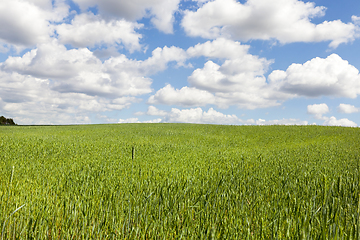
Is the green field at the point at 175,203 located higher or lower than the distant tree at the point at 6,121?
lower

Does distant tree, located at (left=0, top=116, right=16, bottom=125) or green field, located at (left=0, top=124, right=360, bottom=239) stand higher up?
distant tree, located at (left=0, top=116, right=16, bottom=125)

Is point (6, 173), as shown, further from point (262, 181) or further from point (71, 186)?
point (262, 181)

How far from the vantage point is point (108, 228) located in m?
3.52

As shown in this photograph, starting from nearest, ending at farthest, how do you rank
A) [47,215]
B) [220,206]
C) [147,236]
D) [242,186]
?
[147,236] < [47,215] < [220,206] < [242,186]

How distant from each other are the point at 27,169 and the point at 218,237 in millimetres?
6993

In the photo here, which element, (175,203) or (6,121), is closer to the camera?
(175,203)

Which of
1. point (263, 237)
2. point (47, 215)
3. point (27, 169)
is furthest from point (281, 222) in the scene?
point (27, 169)

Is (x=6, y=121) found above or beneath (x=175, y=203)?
above

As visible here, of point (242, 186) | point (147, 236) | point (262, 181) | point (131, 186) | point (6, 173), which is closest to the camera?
point (147, 236)

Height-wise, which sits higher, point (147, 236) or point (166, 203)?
point (166, 203)

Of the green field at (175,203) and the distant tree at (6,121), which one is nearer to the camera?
the green field at (175,203)

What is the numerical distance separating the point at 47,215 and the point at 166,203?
6.50ft

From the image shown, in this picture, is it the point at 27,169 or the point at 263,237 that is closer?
the point at 263,237

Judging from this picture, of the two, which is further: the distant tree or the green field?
the distant tree
